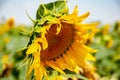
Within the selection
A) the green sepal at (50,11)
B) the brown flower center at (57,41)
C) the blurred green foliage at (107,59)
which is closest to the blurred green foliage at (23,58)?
the blurred green foliage at (107,59)

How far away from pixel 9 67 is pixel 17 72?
2.3 inches

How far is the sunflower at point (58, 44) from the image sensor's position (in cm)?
174

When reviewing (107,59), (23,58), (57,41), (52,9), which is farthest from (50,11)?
(107,59)

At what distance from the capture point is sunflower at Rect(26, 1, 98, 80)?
1735 millimetres

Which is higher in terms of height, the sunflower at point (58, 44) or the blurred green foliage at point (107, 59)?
the sunflower at point (58, 44)

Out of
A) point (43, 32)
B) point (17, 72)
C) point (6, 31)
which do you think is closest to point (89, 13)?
point (43, 32)

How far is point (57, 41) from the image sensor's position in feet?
6.16

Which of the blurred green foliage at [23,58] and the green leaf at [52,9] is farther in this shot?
the blurred green foliage at [23,58]

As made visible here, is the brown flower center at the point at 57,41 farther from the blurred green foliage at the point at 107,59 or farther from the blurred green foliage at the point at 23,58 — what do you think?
the blurred green foliage at the point at 107,59

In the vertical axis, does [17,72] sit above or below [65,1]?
below

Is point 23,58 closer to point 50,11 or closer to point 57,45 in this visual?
point 57,45

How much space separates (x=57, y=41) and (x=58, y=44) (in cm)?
2

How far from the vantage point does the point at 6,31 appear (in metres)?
4.63

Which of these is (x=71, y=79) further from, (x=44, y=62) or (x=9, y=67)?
(x=9, y=67)
